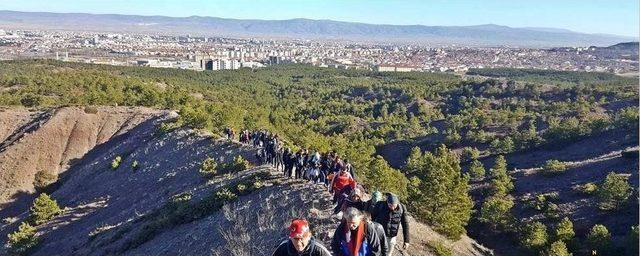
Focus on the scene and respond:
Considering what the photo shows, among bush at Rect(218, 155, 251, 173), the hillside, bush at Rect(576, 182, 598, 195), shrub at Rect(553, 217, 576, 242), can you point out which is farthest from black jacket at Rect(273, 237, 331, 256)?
bush at Rect(576, 182, 598, 195)

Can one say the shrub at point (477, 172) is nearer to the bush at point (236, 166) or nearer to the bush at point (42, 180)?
the bush at point (236, 166)

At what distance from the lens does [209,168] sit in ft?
97.8

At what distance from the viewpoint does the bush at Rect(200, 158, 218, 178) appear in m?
29.5

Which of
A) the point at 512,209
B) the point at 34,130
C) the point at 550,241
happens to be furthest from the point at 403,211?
the point at 34,130

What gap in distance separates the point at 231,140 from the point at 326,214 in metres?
21.0

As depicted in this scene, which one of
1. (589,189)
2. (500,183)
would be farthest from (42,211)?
(589,189)

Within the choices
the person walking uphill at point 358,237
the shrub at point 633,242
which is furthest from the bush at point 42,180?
the person walking uphill at point 358,237

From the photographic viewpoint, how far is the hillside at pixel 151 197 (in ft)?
58.6

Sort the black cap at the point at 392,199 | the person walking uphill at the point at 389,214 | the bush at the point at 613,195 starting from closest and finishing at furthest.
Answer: the black cap at the point at 392,199
the person walking uphill at the point at 389,214
the bush at the point at 613,195

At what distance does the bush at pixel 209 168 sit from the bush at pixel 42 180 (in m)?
22.7

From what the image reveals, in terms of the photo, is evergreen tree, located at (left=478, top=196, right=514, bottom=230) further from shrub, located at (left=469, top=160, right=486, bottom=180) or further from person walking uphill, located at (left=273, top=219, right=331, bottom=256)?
person walking uphill, located at (left=273, top=219, right=331, bottom=256)

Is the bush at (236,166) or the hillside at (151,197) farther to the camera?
the bush at (236,166)

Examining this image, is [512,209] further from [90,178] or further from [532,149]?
[90,178]

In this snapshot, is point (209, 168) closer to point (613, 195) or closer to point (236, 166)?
point (236, 166)
